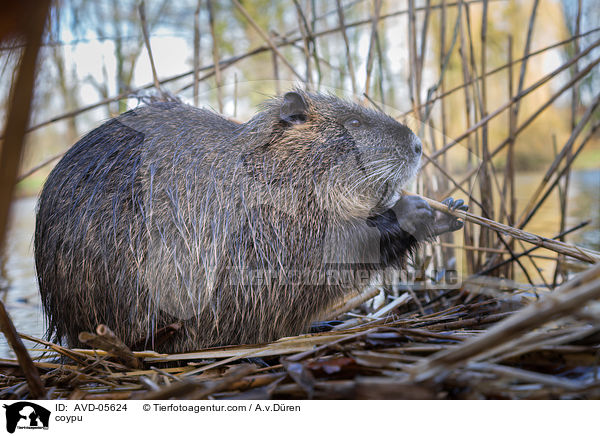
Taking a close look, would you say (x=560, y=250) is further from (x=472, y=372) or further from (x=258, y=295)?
(x=258, y=295)

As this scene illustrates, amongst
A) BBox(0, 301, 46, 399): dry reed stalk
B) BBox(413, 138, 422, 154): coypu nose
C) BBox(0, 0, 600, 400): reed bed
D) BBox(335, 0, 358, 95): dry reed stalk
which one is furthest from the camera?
BBox(335, 0, 358, 95): dry reed stalk

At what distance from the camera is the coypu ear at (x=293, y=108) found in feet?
6.47

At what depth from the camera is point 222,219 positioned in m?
1.82

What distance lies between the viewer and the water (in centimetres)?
267

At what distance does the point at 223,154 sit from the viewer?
191 cm

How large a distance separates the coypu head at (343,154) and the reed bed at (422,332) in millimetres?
156

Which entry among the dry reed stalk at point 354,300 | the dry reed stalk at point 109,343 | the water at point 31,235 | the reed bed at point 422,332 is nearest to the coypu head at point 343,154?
the reed bed at point 422,332

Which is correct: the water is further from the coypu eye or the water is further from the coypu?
the coypu eye

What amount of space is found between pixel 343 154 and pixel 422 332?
0.81m

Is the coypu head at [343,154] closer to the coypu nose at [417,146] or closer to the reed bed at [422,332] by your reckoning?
the coypu nose at [417,146]

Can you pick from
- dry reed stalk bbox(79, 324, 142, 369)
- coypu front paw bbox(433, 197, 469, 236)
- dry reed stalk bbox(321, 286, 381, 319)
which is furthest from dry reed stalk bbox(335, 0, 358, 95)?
dry reed stalk bbox(79, 324, 142, 369)

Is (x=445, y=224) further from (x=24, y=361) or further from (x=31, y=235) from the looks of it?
(x=31, y=235)
